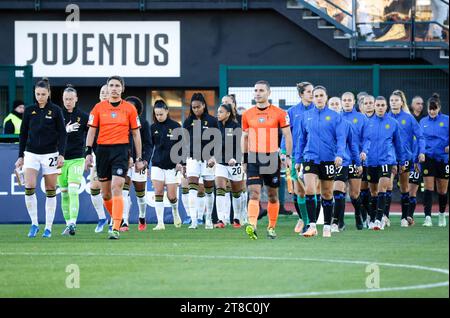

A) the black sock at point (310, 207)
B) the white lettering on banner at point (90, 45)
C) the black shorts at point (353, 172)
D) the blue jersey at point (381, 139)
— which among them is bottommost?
the black sock at point (310, 207)

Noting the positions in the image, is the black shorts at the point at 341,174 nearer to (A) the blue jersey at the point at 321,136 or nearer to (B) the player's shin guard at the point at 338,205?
(B) the player's shin guard at the point at 338,205

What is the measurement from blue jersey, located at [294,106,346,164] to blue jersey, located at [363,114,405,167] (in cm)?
248

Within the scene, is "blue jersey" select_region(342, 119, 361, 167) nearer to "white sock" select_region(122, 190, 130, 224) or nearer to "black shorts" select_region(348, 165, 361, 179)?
"black shorts" select_region(348, 165, 361, 179)

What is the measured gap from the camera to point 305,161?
18.1 metres

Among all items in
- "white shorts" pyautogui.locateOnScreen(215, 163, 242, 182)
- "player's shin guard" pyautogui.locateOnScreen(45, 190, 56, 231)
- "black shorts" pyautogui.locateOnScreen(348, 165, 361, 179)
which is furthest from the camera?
"white shorts" pyautogui.locateOnScreen(215, 163, 242, 182)

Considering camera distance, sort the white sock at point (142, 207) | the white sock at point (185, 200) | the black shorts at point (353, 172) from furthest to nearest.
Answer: the white sock at point (185, 200)
the white sock at point (142, 207)
the black shorts at point (353, 172)

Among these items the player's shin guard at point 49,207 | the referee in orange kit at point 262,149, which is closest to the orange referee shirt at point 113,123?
the player's shin guard at point 49,207

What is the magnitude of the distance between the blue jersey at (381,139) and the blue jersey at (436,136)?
105cm

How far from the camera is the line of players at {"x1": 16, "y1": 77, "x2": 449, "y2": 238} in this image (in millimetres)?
18156

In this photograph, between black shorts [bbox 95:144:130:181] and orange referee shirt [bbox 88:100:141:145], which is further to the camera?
orange referee shirt [bbox 88:100:141:145]

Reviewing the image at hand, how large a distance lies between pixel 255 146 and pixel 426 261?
4426 mm

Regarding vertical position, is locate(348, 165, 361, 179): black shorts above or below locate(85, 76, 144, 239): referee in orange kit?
below

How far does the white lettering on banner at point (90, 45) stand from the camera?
3105 centimetres

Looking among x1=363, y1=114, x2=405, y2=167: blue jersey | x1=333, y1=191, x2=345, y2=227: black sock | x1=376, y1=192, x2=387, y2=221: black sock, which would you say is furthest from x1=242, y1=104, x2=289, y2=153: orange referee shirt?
x1=376, y1=192, x2=387, y2=221: black sock
